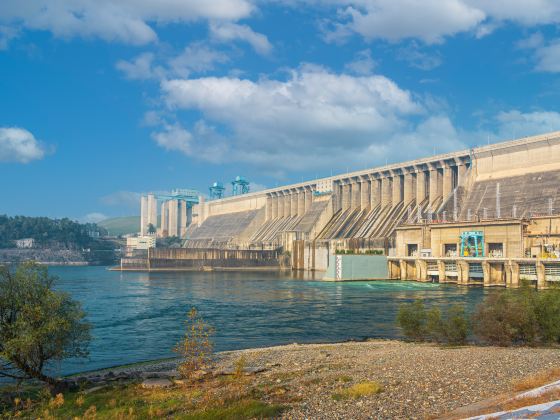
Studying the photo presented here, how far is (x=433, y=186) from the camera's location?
8406 cm

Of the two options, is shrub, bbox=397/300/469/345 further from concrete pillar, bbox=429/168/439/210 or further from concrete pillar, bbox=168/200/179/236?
concrete pillar, bbox=168/200/179/236

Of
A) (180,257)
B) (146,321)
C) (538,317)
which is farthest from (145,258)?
(538,317)

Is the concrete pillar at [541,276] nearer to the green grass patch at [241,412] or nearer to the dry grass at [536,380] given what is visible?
the dry grass at [536,380]

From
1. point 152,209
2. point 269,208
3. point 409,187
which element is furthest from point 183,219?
point 409,187

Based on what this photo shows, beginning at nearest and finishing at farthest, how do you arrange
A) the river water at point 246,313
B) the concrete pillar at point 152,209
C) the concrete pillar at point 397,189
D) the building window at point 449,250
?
the river water at point 246,313, the building window at point 449,250, the concrete pillar at point 397,189, the concrete pillar at point 152,209

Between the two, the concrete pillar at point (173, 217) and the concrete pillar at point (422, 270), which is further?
the concrete pillar at point (173, 217)

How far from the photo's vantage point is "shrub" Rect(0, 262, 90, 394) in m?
16.3

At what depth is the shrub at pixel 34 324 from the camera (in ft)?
53.5

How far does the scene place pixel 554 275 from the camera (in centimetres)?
5066

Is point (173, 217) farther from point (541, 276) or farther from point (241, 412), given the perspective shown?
point (241, 412)

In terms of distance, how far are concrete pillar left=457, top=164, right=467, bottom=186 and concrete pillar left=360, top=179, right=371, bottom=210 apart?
76.9 ft

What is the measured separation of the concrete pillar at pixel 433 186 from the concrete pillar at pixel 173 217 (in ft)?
380

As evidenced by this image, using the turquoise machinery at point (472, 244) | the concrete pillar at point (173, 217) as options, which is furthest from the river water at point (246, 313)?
the concrete pillar at point (173, 217)

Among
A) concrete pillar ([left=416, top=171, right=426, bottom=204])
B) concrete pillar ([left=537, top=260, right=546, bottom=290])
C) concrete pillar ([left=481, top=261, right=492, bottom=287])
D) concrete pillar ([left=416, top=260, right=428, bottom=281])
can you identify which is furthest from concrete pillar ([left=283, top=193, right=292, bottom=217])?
concrete pillar ([left=537, top=260, right=546, bottom=290])
